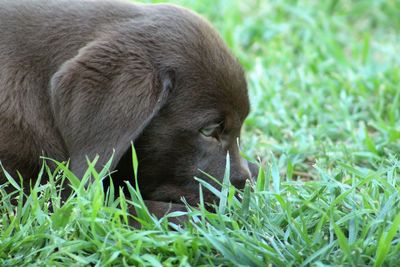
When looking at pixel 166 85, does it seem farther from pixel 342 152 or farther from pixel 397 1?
pixel 397 1

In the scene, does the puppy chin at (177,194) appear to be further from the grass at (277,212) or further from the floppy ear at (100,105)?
the floppy ear at (100,105)

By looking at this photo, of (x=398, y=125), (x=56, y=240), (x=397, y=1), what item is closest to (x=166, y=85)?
(x=56, y=240)

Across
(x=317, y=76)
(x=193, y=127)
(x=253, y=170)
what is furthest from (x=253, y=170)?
(x=317, y=76)

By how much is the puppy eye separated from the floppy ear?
31 centimetres

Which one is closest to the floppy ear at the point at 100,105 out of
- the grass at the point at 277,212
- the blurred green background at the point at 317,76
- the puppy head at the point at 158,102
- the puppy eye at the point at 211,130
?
the puppy head at the point at 158,102

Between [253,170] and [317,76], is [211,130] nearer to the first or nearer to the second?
[253,170]

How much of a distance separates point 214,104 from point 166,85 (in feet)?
0.88

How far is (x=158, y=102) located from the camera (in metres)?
3.37

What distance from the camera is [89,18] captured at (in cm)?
362

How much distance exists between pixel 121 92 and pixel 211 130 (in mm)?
540

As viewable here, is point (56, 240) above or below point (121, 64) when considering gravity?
below

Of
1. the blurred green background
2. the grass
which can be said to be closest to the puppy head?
the grass

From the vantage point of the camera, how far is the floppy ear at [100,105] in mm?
3270

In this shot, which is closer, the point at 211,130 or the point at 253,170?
the point at 211,130
